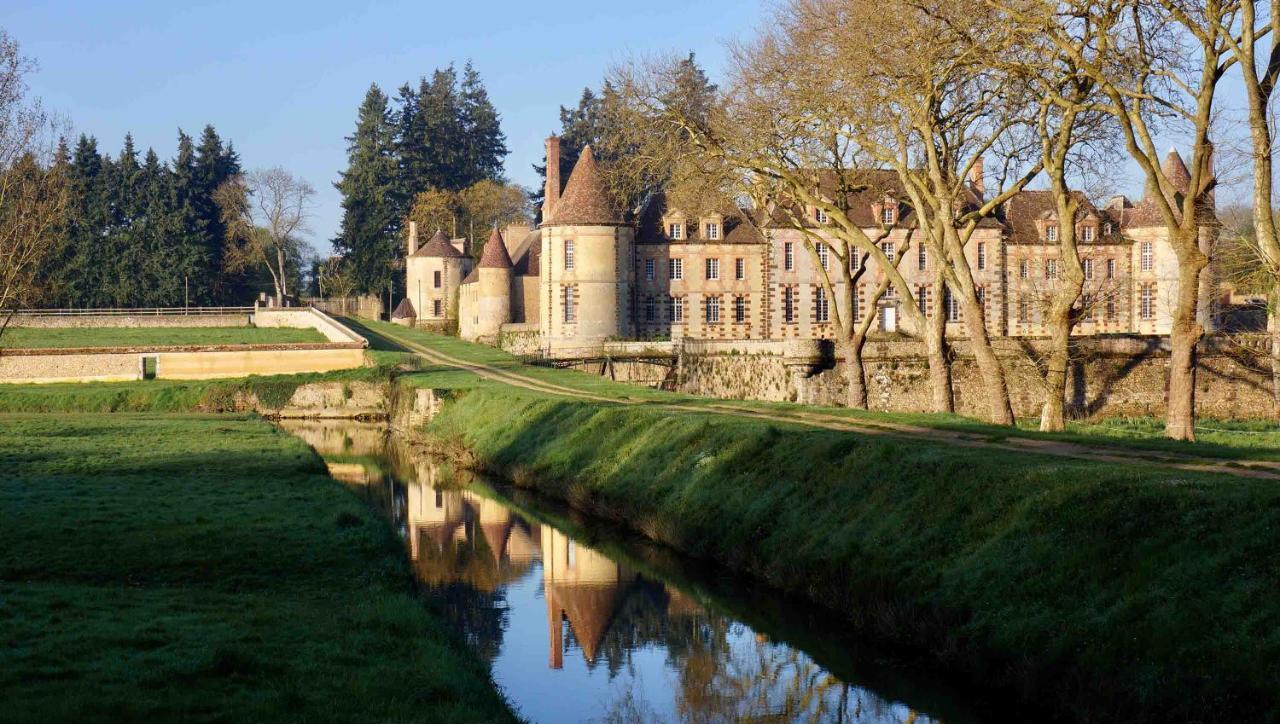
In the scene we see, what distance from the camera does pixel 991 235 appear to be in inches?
2452

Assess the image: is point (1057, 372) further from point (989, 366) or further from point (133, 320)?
point (133, 320)

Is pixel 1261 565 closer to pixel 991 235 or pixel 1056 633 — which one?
pixel 1056 633

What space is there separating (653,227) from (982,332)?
3488 centimetres

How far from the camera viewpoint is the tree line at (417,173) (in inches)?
3666

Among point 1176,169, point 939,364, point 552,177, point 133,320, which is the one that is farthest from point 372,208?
point 939,364

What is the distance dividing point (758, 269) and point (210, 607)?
50.4m

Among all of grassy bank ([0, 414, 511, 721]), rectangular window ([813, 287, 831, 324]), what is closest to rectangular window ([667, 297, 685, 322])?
rectangular window ([813, 287, 831, 324])

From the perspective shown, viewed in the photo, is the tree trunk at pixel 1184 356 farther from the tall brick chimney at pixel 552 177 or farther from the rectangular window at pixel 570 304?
the tall brick chimney at pixel 552 177

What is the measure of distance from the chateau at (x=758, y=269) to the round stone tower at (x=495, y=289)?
4.64m

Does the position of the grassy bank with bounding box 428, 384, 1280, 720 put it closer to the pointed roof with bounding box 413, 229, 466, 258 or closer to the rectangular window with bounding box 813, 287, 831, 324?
the rectangular window with bounding box 813, 287, 831, 324

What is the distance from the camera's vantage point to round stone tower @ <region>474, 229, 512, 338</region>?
68.9m

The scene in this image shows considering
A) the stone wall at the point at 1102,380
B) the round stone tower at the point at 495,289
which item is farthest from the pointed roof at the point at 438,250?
the stone wall at the point at 1102,380

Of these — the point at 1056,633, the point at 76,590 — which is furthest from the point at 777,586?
the point at 76,590

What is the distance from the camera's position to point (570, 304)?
191ft
